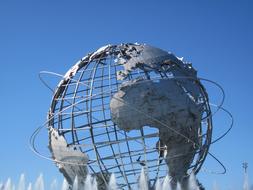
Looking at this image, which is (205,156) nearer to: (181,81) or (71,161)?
(181,81)

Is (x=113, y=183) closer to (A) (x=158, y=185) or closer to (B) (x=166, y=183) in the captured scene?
(A) (x=158, y=185)

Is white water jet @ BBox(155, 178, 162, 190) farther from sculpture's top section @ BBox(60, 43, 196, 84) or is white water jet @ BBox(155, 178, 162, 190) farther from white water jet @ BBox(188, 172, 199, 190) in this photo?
sculpture's top section @ BBox(60, 43, 196, 84)

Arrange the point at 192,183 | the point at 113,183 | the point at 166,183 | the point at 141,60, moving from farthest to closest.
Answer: the point at 141,60 < the point at 192,183 < the point at 113,183 < the point at 166,183

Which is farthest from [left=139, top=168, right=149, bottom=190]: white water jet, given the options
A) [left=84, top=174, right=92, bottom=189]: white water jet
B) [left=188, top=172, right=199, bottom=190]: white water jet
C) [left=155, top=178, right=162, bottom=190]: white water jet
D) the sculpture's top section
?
the sculpture's top section

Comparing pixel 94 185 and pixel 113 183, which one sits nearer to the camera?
pixel 113 183

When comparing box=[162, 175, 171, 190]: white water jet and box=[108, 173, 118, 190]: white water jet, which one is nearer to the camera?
box=[162, 175, 171, 190]: white water jet

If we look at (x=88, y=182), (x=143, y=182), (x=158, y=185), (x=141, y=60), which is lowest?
(x=158, y=185)

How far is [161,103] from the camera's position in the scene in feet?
47.0

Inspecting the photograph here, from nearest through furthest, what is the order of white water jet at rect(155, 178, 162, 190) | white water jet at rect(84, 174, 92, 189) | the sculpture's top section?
white water jet at rect(155, 178, 162, 190), white water jet at rect(84, 174, 92, 189), the sculpture's top section

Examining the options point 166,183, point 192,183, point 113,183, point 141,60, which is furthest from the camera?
point 141,60

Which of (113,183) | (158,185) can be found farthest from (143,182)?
(113,183)

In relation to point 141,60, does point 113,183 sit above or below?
below

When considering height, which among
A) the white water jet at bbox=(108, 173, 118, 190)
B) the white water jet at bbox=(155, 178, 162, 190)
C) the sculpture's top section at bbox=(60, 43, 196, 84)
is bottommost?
the white water jet at bbox=(155, 178, 162, 190)

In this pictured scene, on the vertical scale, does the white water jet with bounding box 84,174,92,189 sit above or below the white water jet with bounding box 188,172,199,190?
above
